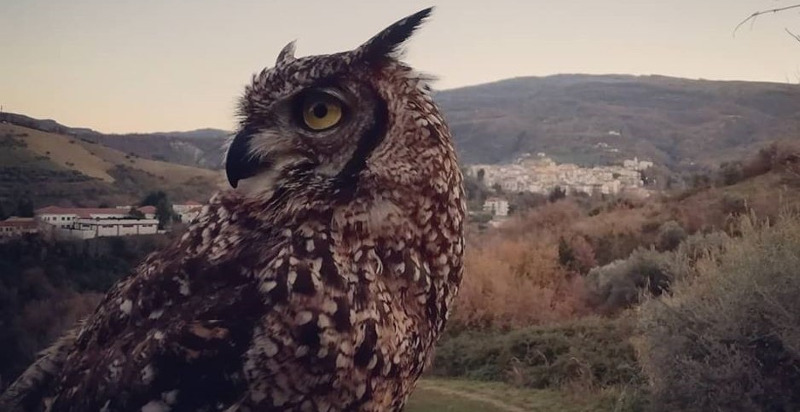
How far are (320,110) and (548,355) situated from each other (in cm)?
651

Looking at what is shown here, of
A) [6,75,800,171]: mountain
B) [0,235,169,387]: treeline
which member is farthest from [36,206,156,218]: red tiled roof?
[6,75,800,171]: mountain

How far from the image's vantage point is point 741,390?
4.88m

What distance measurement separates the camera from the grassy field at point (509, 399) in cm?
582

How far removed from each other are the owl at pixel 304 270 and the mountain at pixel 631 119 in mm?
6451

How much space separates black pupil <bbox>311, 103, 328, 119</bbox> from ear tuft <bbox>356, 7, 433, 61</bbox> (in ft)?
0.32

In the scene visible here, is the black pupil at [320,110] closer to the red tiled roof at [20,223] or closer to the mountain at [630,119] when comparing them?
the red tiled roof at [20,223]

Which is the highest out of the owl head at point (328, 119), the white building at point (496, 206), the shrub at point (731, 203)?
the owl head at point (328, 119)

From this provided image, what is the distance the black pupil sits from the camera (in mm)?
1189

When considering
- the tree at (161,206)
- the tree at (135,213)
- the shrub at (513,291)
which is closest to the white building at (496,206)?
the shrub at (513,291)

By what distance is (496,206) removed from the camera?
237 inches

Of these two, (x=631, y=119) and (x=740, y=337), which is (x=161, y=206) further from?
(x=631, y=119)

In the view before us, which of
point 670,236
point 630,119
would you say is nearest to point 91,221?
point 670,236

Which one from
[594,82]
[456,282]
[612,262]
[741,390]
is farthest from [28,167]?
[594,82]

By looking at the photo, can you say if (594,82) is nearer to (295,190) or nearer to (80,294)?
(80,294)
